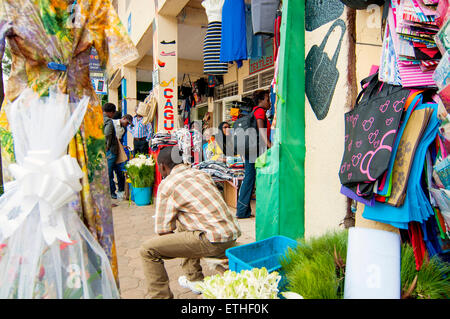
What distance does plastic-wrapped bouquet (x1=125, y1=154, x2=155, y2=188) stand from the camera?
536cm

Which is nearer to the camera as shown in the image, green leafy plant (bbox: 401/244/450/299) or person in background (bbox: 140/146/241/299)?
green leafy plant (bbox: 401/244/450/299)

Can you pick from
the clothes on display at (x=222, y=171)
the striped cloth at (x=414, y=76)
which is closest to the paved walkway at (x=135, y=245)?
the clothes on display at (x=222, y=171)

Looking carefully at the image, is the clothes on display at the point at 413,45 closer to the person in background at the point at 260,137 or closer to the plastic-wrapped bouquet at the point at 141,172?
the person in background at the point at 260,137

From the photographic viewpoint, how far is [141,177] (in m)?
5.41

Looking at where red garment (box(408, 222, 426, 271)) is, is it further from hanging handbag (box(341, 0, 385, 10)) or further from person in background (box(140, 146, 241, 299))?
hanging handbag (box(341, 0, 385, 10))

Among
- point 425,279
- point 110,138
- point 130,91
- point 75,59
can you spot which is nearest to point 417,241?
point 425,279

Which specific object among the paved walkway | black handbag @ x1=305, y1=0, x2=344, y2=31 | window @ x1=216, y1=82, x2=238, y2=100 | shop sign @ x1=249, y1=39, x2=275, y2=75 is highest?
shop sign @ x1=249, y1=39, x2=275, y2=75

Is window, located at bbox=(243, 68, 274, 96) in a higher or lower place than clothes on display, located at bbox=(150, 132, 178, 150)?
higher

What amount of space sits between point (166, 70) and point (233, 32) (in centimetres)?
211

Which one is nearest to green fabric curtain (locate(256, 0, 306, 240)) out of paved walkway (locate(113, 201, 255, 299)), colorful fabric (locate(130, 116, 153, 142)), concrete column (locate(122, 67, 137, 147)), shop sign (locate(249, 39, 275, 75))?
paved walkway (locate(113, 201, 255, 299))

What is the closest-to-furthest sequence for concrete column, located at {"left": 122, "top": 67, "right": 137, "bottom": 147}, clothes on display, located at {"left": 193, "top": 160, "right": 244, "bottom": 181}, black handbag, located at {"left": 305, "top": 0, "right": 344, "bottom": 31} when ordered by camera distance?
1. black handbag, located at {"left": 305, "top": 0, "right": 344, "bottom": 31}
2. clothes on display, located at {"left": 193, "top": 160, "right": 244, "bottom": 181}
3. concrete column, located at {"left": 122, "top": 67, "right": 137, "bottom": 147}

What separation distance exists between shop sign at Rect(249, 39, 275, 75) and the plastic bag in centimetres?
592

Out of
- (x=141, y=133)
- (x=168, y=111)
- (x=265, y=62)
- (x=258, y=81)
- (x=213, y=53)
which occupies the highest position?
(x=265, y=62)

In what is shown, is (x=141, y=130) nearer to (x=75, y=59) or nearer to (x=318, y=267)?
(x=75, y=59)
